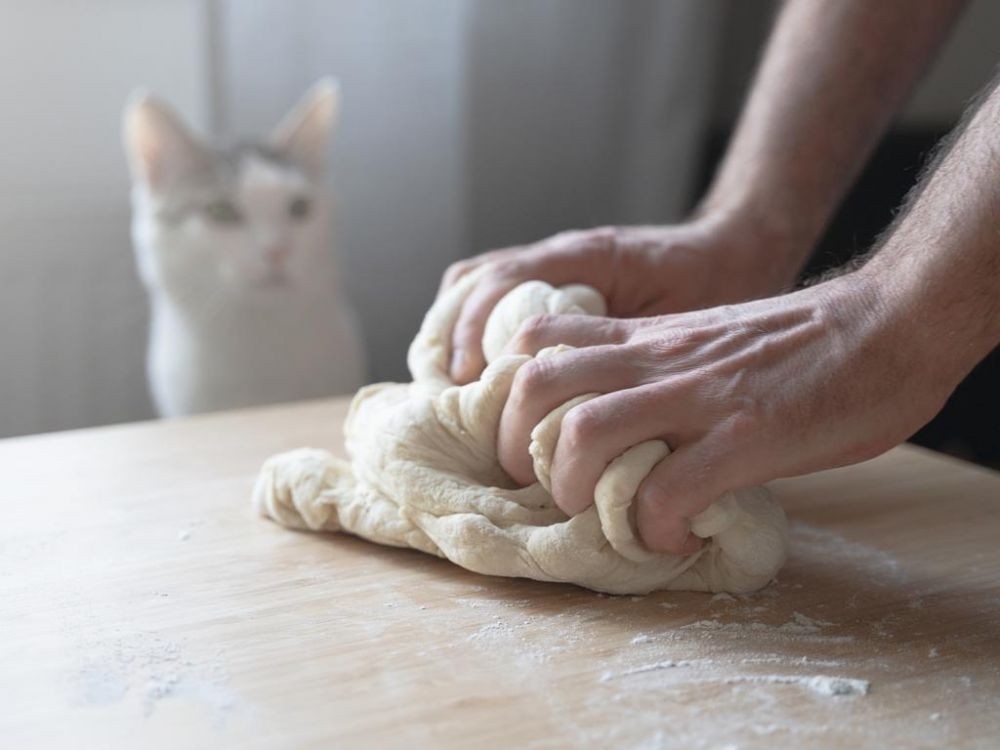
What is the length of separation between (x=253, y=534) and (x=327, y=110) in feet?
3.69

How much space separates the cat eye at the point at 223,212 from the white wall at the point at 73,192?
1.62 feet

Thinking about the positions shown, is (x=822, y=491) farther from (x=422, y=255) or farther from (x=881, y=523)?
(x=422, y=255)

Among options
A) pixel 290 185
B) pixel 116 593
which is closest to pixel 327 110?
pixel 290 185

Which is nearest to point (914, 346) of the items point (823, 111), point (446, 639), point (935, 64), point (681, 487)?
point (681, 487)

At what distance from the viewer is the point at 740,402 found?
865 mm

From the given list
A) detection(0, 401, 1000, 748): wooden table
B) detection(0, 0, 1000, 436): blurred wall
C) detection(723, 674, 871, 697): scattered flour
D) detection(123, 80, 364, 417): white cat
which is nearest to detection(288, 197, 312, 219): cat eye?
detection(123, 80, 364, 417): white cat

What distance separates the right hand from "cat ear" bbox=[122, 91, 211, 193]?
783 millimetres

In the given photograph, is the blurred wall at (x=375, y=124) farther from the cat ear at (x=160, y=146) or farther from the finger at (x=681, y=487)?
the finger at (x=681, y=487)

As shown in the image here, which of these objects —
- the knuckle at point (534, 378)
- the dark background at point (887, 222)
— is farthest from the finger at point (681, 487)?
the dark background at point (887, 222)

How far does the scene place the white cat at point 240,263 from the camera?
1.88 meters

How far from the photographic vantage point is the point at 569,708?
2.42 feet

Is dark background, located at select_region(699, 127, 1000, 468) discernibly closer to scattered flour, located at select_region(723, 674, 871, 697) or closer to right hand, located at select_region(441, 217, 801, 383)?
right hand, located at select_region(441, 217, 801, 383)

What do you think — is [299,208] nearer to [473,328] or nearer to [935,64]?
[473,328]

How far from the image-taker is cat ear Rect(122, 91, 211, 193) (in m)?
1.79
